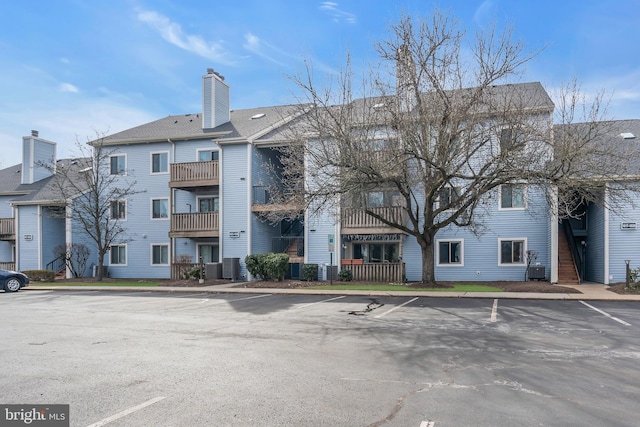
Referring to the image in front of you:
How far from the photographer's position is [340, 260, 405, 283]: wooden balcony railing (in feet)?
80.2

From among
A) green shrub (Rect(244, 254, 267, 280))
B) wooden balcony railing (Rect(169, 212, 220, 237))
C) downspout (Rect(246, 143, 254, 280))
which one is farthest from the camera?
wooden balcony railing (Rect(169, 212, 220, 237))

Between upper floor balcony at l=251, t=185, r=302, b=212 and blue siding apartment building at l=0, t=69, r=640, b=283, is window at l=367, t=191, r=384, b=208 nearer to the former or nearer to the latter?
blue siding apartment building at l=0, t=69, r=640, b=283

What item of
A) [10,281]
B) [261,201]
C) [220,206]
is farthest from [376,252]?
[10,281]

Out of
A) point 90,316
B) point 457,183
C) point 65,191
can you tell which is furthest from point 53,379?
point 65,191

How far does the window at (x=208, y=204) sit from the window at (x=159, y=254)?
11.3 feet

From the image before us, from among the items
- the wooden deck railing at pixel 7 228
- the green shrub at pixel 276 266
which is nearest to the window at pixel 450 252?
the green shrub at pixel 276 266

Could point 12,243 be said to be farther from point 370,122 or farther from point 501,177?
point 501,177

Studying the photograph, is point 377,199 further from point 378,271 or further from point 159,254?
point 159,254

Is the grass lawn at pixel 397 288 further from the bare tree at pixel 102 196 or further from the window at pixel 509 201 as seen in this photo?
the bare tree at pixel 102 196

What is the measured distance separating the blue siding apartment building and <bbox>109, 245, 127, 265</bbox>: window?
66mm

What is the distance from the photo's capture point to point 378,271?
24828mm

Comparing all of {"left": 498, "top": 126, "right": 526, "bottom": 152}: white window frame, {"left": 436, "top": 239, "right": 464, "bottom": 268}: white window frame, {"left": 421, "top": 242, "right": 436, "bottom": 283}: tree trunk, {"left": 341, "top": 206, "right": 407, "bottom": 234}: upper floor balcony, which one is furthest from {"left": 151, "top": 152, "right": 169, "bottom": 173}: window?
{"left": 498, "top": 126, "right": 526, "bottom": 152}: white window frame

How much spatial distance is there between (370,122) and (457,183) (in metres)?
7.32

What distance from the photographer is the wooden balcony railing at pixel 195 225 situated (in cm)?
2756
